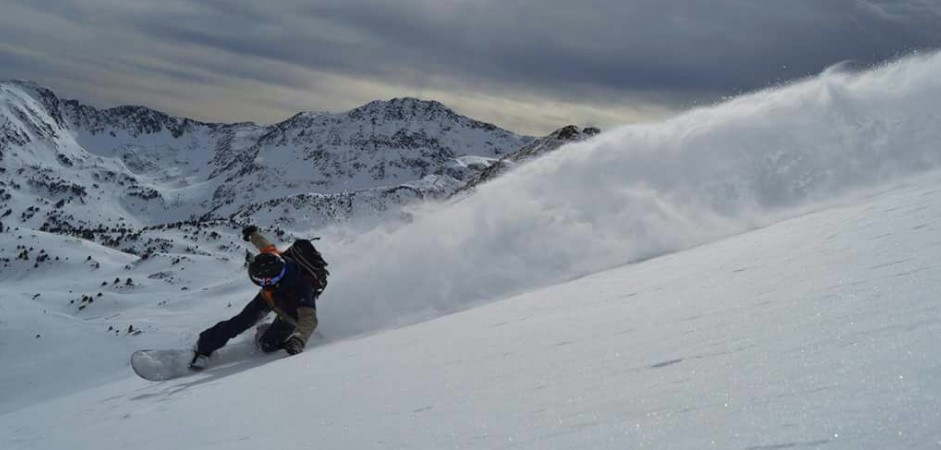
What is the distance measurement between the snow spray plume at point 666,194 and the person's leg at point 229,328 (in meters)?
1.33

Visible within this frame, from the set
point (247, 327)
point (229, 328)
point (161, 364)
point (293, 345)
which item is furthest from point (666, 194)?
point (161, 364)

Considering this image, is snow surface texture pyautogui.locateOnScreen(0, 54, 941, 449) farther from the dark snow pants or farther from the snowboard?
the dark snow pants

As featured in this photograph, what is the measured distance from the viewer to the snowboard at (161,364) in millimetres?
9328

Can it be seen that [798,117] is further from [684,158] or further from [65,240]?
[65,240]

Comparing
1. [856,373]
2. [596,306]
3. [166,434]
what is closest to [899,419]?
[856,373]

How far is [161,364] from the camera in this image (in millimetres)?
9641

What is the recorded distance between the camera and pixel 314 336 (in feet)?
35.7

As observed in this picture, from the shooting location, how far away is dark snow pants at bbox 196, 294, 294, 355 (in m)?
9.97

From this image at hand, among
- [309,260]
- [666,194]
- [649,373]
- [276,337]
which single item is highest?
[309,260]

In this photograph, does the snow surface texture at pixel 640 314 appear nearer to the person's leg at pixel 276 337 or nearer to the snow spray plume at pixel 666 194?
the snow spray plume at pixel 666 194

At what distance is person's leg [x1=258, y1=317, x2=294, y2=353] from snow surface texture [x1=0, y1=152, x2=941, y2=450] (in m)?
1.47

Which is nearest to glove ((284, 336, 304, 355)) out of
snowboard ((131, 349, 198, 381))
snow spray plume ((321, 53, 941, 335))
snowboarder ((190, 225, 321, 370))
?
snowboarder ((190, 225, 321, 370))

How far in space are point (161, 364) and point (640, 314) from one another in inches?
277

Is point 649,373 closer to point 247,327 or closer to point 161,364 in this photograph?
point 247,327
